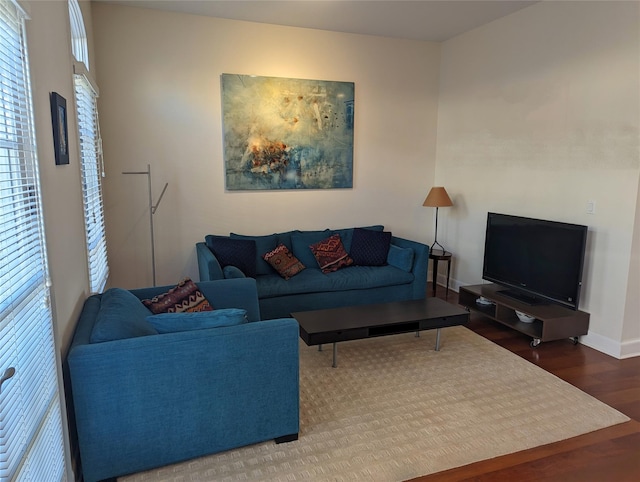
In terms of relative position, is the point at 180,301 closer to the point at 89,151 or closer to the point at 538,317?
the point at 89,151

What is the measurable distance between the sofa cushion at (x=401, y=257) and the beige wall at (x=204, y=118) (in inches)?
30.5

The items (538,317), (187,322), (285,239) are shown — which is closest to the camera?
(187,322)

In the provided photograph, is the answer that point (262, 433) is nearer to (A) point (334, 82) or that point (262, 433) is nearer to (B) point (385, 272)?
(B) point (385, 272)

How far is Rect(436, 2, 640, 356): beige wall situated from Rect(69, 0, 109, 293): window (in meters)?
3.77

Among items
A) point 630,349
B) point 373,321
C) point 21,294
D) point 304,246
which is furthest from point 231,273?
point 630,349

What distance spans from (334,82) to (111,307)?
11.7 feet

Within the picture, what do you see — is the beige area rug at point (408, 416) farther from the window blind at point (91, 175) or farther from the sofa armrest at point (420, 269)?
the window blind at point (91, 175)

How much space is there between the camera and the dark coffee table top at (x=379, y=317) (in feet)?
10.7

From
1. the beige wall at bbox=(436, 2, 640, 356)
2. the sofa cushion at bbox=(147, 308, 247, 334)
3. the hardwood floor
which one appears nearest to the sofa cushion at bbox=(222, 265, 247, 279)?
the sofa cushion at bbox=(147, 308, 247, 334)

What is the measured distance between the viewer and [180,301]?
2906mm

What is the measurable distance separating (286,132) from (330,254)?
1.40m

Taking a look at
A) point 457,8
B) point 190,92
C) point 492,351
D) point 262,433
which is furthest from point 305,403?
point 457,8

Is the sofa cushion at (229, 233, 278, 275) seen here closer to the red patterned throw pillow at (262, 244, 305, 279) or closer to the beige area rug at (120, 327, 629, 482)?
the red patterned throw pillow at (262, 244, 305, 279)

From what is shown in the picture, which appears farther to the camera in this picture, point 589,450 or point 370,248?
point 370,248
